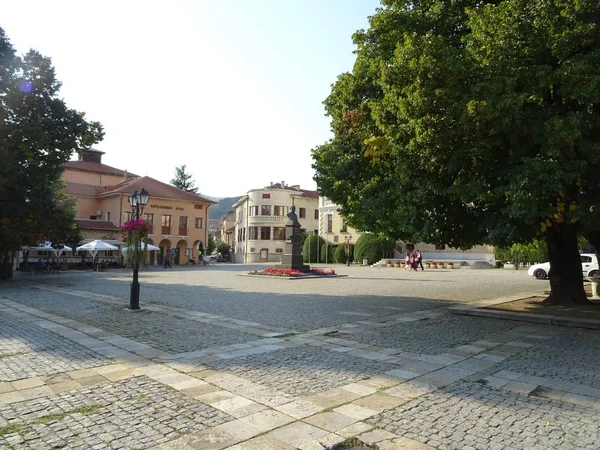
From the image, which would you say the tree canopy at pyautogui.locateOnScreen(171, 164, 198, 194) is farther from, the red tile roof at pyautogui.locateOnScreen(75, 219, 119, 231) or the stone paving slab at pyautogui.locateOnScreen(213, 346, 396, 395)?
the stone paving slab at pyautogui.locateOnScreen(213, 346, 396, 395)

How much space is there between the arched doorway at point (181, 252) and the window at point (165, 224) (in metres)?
2.26

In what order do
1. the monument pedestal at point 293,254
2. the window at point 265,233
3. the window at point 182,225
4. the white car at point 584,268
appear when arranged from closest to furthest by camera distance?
Answer: the white car at point 584,268 < the monument pedestal at point 293,254 < the window at point 182,225 < the window at point 265,233

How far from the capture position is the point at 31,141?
19.1 meters

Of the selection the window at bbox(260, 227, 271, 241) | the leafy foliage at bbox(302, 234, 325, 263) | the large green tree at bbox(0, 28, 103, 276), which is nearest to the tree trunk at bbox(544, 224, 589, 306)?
the large green tree at bbox(0, 28, 103, 276)

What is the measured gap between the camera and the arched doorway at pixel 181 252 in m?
51.1

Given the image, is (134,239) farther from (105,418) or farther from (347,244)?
(347,244)

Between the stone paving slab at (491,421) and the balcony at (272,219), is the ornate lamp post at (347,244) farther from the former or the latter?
the stone paving slab at (491,421)

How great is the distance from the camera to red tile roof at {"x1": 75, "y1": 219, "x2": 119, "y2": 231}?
43.3 m

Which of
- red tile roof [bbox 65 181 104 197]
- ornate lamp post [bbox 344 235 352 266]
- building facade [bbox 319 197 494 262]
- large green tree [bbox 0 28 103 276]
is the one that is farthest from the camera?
ornate lamp post [bbox 344 235 352 266]

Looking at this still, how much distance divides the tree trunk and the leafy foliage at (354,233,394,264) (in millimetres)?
33835

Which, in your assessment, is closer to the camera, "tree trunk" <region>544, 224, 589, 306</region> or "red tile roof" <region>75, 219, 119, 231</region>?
"tree trunk" <region>544, 224, 589, 306</region>

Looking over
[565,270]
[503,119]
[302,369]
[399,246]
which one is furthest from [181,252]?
[302,369]

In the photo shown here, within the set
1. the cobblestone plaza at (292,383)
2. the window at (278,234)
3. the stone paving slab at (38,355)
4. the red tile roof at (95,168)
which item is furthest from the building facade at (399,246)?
the stone paving slab at (38,355)

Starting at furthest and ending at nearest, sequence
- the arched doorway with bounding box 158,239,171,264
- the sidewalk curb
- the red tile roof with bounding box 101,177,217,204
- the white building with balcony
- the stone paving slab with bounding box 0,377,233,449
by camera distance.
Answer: the white building with balcony
the arched doorway with bounding box 158,239,171,264
the red tile roof with bounding box 101,177,217,204
the sidewalk curb
the stone paving slab with bounding box 0,377,233,449
